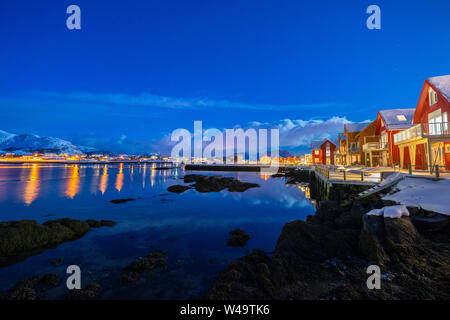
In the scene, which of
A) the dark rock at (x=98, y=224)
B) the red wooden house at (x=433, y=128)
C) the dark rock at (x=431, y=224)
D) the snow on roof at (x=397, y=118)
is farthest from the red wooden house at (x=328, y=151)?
the dark rock at (x=98, y=224)

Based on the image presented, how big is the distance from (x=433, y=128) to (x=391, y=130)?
6.95 meters

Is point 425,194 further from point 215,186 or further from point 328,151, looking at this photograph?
point 328,151

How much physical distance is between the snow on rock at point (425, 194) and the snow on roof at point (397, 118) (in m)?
18.7

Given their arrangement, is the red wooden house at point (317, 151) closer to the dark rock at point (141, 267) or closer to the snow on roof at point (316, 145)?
the snow on roof at point (316, 145)

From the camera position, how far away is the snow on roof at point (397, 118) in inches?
1100

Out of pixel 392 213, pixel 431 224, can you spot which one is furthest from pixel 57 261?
pixel 431 224

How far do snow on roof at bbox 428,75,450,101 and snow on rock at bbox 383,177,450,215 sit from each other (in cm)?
1296

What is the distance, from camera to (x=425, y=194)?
Answer: 10703 mm

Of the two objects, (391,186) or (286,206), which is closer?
(391,186)

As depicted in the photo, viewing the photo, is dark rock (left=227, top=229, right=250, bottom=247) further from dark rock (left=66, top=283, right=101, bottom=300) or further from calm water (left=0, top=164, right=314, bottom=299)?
dark rock (left=66, top=283, right=101, bottom=300)
